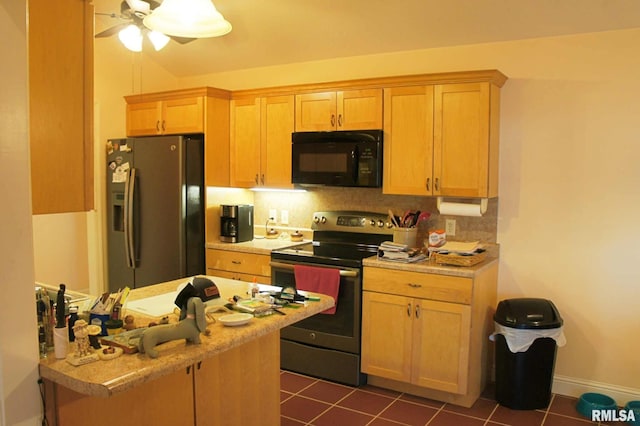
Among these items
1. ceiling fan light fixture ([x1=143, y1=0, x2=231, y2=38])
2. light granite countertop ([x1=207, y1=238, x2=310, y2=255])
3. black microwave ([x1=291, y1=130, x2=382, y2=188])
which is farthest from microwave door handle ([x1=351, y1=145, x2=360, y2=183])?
ceiling fan light fixture ([x1=143, y1=0, x2=231, y2=38])

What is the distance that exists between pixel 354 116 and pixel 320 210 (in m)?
0.92

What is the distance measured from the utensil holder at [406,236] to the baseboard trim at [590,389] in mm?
1314

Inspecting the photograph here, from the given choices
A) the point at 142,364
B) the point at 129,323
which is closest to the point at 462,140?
the point at 129,323

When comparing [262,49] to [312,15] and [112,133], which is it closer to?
[312,15]

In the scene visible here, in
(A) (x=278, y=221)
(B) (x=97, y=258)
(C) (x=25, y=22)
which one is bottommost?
(B) (x=97, y=258)

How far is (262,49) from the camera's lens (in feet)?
14.6

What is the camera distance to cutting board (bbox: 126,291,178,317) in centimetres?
223

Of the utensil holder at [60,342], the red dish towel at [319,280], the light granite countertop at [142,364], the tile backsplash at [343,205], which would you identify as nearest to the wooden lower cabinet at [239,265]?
the tile backsplash at [343,205]

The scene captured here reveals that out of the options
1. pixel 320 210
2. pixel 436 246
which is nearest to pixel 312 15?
pixel 320 210

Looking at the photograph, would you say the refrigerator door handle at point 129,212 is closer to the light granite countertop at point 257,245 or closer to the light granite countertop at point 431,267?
the light granite countertop at point 257,245

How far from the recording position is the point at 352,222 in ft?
13.9

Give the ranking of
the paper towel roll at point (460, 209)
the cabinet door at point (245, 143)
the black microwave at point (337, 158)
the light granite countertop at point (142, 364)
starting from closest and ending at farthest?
the light granite countertop at point (142, 364) → the paper towel roll at point (460, 209) → the black microwave at point (337, 158) → the cabinet door at point (245, 143)

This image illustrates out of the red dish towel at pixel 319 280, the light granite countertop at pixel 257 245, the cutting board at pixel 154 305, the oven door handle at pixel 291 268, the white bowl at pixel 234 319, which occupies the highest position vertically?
the light granite countertop at pixel 257 245

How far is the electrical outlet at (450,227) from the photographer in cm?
389
